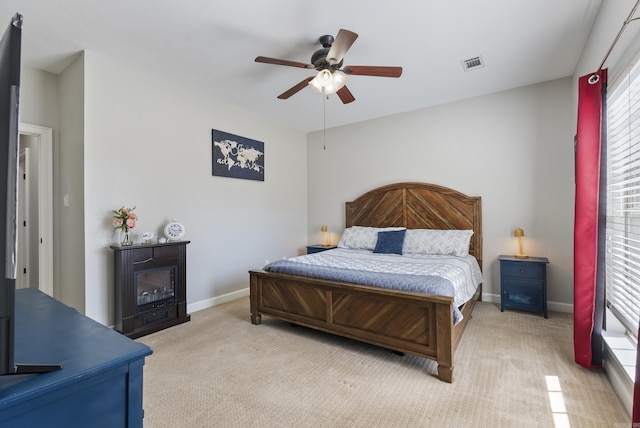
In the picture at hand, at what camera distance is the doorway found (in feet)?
10.5

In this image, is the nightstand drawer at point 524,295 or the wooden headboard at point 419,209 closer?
the nightstand drawer at point 524,295

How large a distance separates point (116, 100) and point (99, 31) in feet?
2.24

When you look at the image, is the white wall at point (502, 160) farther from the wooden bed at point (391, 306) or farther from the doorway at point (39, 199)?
the doorway at point (39, 199)

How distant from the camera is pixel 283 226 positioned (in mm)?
5195

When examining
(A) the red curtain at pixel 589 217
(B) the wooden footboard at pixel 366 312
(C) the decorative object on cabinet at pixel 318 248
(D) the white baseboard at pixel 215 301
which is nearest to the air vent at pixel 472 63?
(A) the red curtain at pixel 589 217

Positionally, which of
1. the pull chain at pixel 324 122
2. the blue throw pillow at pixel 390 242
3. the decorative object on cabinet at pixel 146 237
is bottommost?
the blue throw pillow at pixel 390 242

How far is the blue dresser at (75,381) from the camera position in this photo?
0.66 meters

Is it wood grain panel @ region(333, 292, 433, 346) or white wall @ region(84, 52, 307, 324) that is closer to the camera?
wood grain panel @ region(333, 292, 433, 346)

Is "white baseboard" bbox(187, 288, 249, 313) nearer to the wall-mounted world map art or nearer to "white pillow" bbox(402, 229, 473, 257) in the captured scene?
the wall-mounted world map art

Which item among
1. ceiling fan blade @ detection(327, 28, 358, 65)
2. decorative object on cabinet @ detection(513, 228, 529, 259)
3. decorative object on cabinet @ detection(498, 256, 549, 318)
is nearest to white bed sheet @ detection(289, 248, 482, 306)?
decorative object on cabinet @ detection(498, 256, 549, 318)

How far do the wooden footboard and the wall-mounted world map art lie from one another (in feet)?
5.43

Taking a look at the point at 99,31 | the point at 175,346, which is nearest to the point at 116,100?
the point at 99,31

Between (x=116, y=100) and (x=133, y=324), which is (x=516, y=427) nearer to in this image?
(x=133, y=324)

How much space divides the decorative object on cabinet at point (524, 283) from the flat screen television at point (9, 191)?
160 inches
